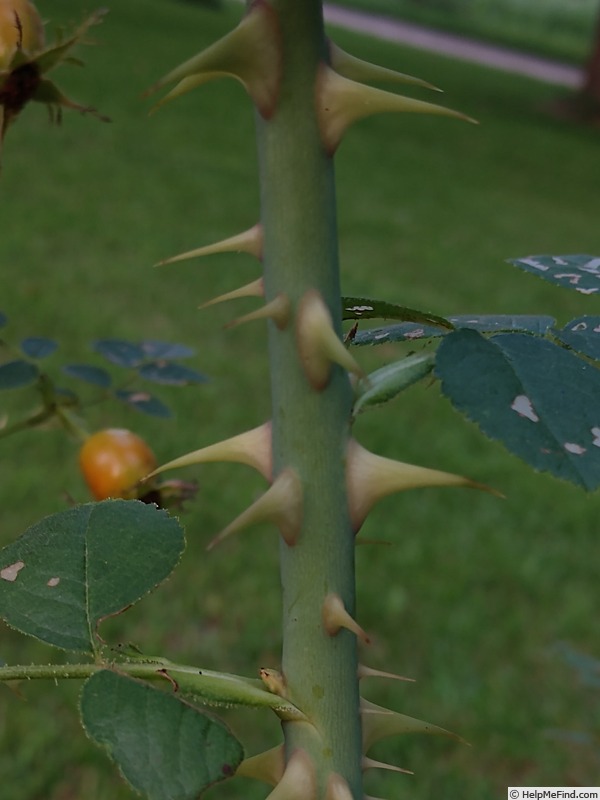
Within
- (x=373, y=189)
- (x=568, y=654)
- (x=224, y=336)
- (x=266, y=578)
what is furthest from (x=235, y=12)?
(x=568, y=654)

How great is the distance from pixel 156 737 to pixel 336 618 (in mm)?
80

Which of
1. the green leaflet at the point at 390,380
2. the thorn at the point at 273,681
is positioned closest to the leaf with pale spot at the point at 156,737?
the thorn at the point at 273,681

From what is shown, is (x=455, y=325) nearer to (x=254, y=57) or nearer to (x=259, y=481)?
(x=254, y=57)

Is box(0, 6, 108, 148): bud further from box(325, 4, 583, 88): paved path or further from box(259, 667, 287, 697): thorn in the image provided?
box(325, 4, 583, 88): paved path

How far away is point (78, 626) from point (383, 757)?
174 centimetres

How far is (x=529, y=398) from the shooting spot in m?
0.37

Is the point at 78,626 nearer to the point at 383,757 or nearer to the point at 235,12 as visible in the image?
the point at 383,757

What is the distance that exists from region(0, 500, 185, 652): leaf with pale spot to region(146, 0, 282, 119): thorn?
186 millimetres

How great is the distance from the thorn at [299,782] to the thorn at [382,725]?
0.12ft

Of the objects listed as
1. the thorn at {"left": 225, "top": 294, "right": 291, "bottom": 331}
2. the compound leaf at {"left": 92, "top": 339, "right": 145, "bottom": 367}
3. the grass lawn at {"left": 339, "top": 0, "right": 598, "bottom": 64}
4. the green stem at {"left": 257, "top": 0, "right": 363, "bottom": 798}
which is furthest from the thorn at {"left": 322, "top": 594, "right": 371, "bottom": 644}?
the grass lawn at {"left": 339, "top": 0, "right": 598, "bottom": 64}

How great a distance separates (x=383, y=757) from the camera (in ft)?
6.53

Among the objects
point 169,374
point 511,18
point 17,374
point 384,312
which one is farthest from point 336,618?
point 511,18

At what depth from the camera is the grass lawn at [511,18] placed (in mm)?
20250

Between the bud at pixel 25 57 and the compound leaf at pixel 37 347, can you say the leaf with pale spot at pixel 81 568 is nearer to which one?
the bud at pixel 25 57
